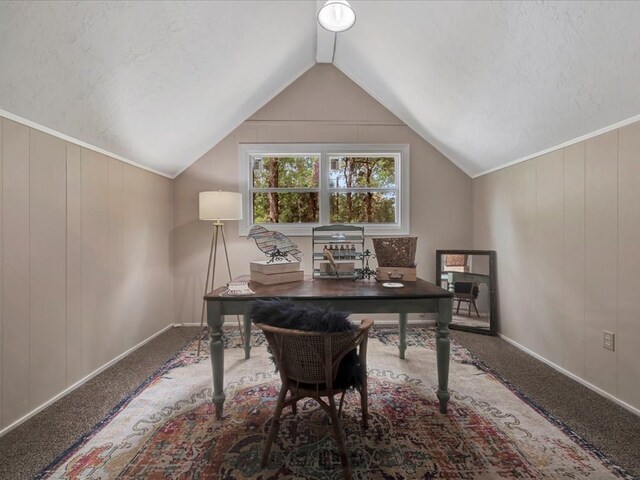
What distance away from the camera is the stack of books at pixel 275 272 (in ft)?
7.06

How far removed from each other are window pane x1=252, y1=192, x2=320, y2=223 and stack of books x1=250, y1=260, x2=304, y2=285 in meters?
1.50

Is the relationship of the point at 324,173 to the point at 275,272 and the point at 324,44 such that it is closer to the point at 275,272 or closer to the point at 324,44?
the point at 324,44

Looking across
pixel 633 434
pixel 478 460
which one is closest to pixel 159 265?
pixel 478 460

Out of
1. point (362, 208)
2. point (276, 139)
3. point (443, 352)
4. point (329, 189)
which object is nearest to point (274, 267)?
point (443, 352)

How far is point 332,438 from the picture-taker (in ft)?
5.32

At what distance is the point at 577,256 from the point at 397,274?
4.55 feet

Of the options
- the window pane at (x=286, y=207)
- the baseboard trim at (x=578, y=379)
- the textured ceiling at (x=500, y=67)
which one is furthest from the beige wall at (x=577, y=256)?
the window pane at (x=286, y=207)

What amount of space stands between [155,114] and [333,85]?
2.07 meters

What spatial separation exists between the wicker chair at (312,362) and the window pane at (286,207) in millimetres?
2357

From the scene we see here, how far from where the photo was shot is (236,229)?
358cm

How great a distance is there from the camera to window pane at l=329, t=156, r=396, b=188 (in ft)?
12.1

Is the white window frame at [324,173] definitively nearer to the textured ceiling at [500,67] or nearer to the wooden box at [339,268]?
the textured ceiling at [500,67]

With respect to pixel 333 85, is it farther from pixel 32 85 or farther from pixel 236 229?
pixel 32 85

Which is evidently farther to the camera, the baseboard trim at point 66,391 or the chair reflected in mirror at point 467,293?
the chair reflected in mirror at point 467,293
